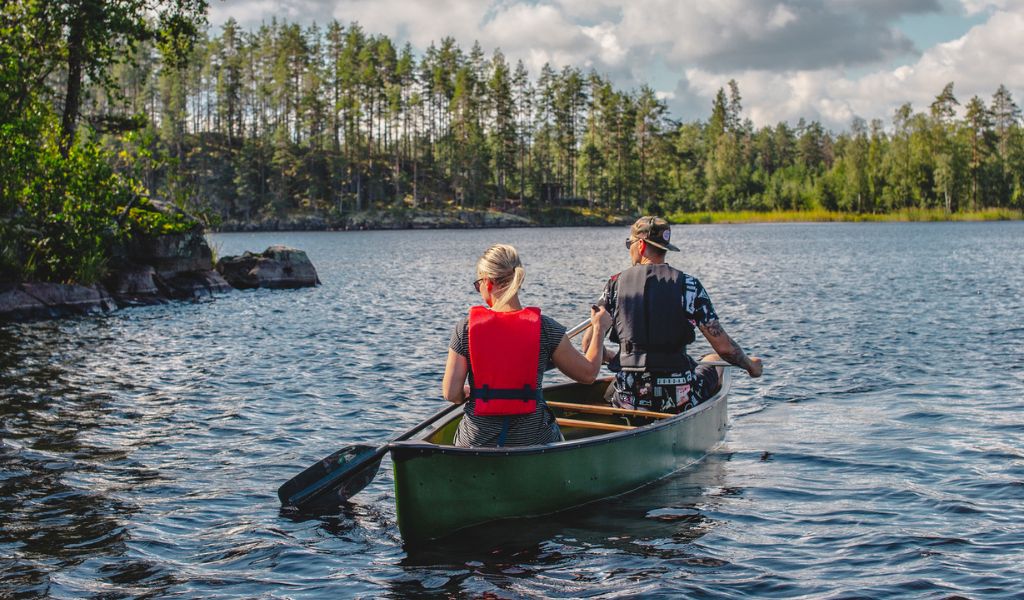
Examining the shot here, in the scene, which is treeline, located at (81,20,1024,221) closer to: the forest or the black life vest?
the forest

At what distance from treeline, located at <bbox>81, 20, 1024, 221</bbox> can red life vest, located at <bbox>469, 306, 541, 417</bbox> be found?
95.2 meters

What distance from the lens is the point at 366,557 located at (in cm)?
723

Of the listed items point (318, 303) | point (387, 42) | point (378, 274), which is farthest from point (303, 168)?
point (318, 303)

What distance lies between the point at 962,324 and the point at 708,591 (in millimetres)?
16985

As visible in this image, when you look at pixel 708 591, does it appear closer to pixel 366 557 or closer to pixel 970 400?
pixel 366 557

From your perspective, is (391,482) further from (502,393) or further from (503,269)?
(503,269)

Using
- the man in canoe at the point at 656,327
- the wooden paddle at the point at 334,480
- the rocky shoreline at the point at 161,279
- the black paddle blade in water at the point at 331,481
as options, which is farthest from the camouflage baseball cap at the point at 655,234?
the rocky shoreline at the point at 161,279

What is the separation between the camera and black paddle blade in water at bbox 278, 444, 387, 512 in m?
8.08

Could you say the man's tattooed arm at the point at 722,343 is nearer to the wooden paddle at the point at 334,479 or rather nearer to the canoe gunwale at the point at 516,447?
the canoe gunwale at the point at 516,447

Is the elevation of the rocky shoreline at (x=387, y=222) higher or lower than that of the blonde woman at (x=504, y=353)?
higher

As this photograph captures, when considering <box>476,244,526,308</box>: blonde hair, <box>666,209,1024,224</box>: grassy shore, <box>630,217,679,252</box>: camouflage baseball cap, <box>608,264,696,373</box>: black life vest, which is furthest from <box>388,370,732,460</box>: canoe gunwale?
<box>666,209,1024,224</box>: grassy shore

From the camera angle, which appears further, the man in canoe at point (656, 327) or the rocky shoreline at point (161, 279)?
the rocky shoreline at point (161, 279)

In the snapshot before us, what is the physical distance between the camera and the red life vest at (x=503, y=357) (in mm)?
6840

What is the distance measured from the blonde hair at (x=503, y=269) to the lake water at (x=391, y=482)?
2164 millimetres
